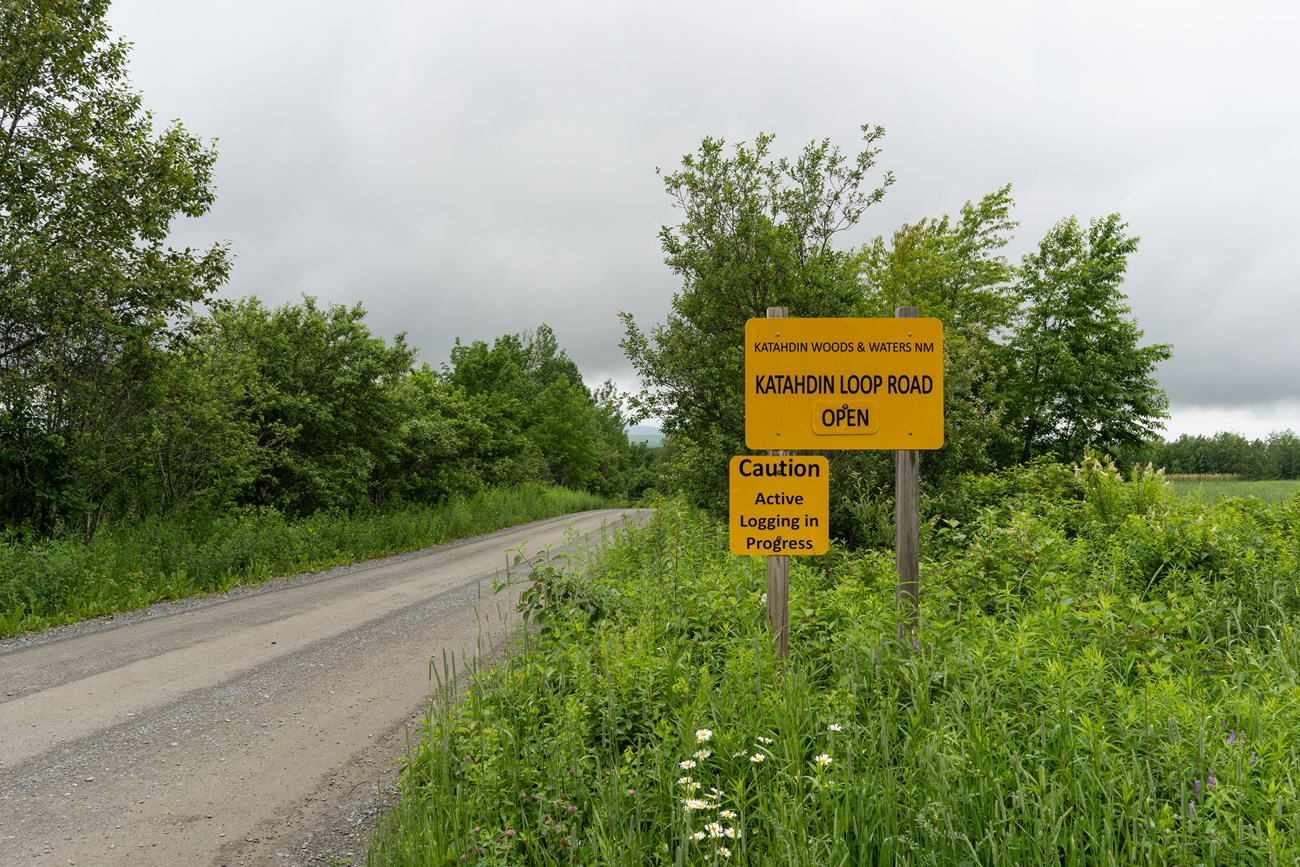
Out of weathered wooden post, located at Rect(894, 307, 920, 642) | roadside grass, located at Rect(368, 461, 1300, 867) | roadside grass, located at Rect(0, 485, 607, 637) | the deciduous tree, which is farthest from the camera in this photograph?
the deciduous tree

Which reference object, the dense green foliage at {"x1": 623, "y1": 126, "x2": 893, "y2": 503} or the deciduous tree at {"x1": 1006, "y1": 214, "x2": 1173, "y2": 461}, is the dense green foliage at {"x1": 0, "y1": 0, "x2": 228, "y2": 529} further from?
the deciduous tree at {"x1": 1006, "y1": 214, "x2": 1173, "y2": 461}

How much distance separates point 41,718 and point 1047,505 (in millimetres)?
9853

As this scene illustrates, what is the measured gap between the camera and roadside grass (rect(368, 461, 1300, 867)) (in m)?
2.41

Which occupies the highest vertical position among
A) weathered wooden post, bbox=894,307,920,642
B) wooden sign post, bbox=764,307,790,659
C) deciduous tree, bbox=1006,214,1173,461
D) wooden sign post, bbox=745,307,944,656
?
deciduous tree, bbox=1006,214,1173,461

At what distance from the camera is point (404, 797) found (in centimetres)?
329

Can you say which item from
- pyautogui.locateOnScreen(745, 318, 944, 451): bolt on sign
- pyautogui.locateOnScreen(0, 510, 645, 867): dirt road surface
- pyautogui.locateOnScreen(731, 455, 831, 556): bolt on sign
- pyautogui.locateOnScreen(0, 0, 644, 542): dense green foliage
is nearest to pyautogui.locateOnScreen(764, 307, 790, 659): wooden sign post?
pyautogui.locateOnScreen(731, 455, 831, 556): bolt on sign

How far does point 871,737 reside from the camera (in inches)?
113

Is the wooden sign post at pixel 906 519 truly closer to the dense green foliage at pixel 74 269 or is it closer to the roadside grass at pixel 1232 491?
the roadside grass at pixel 1232 491

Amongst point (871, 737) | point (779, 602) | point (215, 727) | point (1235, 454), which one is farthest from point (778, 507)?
point (1235, 454)

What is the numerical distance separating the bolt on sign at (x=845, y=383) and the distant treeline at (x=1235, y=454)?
339ft

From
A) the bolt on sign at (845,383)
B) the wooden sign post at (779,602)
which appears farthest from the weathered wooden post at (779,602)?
the bolt on sign at (845,383)

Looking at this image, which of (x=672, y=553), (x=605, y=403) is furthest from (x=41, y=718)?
(x=605, y=403)

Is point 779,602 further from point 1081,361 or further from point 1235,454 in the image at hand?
point 1235,454

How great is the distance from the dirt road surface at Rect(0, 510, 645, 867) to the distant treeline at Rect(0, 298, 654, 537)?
11.7 feet
